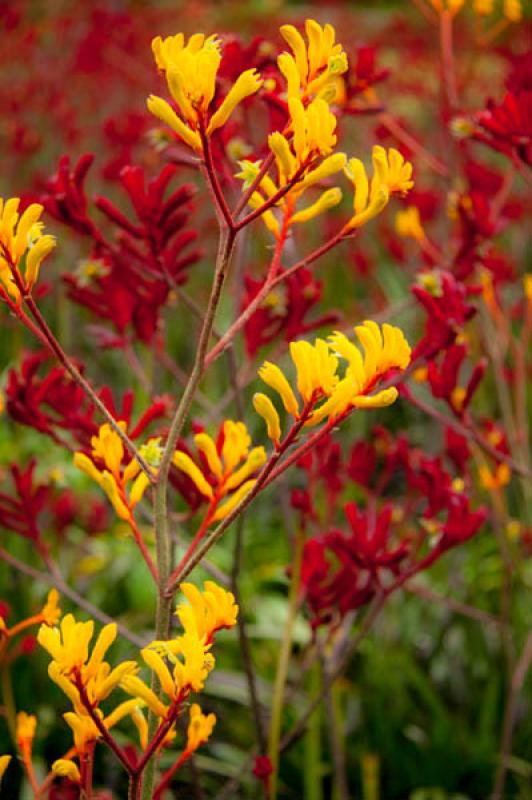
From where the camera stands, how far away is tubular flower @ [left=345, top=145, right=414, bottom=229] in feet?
2.68

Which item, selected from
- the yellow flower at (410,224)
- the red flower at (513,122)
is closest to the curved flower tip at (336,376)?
the red flower at (513,122)

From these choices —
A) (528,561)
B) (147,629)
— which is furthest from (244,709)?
(528,561)

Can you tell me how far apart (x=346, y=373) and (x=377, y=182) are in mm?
167

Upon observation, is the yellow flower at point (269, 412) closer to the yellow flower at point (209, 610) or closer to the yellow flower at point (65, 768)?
the yellow flower at point (209, 610)

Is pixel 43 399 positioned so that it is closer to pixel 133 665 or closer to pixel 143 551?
pixel 143 551

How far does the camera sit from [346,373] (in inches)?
30.9

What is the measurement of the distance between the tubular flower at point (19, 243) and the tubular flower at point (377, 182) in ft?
0.80

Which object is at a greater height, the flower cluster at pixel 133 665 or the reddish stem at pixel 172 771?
the flower cluster at pixel 133 665

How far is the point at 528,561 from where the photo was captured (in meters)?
2.71

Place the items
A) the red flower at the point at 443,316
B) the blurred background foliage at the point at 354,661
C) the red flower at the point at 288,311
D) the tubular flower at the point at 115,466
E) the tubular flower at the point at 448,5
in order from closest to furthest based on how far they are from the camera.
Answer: the tubular flower at the point at 115,466 → the red flower at the point at 443,316 → the red flower at the point at 288,311 → the tubular flower at the point at 448,5 → the blurred background foliage at the point at 354,661

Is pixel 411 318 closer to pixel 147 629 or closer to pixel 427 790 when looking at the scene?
pixel 147 629

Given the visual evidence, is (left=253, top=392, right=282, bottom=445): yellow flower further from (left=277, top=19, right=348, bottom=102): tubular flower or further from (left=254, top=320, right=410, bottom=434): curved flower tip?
(left=277, top=19, right=348, bottom=102): tubular flower

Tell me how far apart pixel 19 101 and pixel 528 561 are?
275 centimetres

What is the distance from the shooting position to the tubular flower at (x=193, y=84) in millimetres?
719
